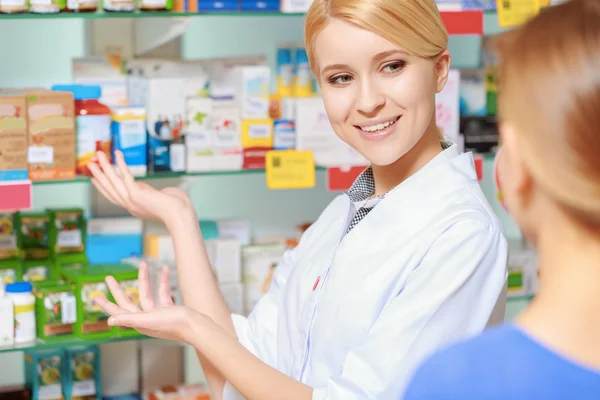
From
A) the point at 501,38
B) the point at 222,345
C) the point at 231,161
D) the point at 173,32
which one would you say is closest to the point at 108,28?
the point at 173,32

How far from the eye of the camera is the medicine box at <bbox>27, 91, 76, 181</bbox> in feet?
8.23

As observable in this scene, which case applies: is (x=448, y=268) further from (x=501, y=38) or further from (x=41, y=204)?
(x=41, y=204)

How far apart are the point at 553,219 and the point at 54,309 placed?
201 centimetres

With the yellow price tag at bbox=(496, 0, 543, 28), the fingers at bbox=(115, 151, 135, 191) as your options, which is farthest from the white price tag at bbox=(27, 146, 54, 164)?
the yellow price tag at bbox=(496, 0, 543, 28)

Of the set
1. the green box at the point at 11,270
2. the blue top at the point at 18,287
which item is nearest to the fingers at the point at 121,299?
the blue top at the point at 18,287

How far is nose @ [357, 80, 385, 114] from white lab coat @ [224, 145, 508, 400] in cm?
16

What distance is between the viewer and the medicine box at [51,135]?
2508 millimetres

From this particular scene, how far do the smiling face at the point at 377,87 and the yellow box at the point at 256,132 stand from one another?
1.03m

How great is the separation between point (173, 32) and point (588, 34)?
2.10 metres

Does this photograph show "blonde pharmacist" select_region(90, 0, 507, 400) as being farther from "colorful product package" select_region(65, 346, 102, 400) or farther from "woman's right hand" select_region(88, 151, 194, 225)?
"colorful product package" select_region(65, 346, 102, 400)

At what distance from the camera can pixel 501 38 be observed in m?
0.94

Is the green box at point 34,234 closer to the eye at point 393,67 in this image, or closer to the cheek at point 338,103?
the cheek at point 338,103

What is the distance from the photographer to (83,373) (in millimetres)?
2848

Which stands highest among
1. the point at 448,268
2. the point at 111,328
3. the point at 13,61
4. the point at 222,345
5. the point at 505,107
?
the point at 13,61
